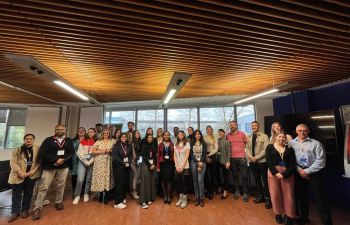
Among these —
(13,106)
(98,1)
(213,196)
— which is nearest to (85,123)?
(13,106)

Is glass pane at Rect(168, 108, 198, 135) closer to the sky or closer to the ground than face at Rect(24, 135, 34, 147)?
closer to the sky

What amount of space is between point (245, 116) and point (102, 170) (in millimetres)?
5614

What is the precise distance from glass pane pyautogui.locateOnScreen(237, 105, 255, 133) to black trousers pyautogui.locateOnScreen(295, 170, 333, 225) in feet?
14.0

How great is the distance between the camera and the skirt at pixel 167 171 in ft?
12.8

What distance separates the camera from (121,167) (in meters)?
3.79

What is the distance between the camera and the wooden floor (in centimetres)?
309

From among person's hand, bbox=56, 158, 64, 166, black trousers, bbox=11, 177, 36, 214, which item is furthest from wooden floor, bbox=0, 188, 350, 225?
person's hand, bbox=56, 158, 64, 166

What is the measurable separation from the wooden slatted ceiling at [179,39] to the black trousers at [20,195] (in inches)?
86.2

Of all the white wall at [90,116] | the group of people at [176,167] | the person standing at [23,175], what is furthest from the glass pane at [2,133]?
the person standing at [23,175]

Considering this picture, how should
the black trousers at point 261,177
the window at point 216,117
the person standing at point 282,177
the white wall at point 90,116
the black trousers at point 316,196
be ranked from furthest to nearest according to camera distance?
the window at point 216,117 → the white wall at point 90,116 → the black trousers at point 261,177 → the person standing at point 282,177 → the black trousers at point 316,196

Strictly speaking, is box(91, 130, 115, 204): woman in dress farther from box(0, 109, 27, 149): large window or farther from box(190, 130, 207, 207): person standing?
box(0, 109, 27, 149): large window

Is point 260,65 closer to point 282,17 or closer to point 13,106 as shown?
point 282,17

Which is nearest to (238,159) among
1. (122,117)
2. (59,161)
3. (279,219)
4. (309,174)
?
(279,219)

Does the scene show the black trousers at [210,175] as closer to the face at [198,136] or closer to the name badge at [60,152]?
the face at [198,136]
